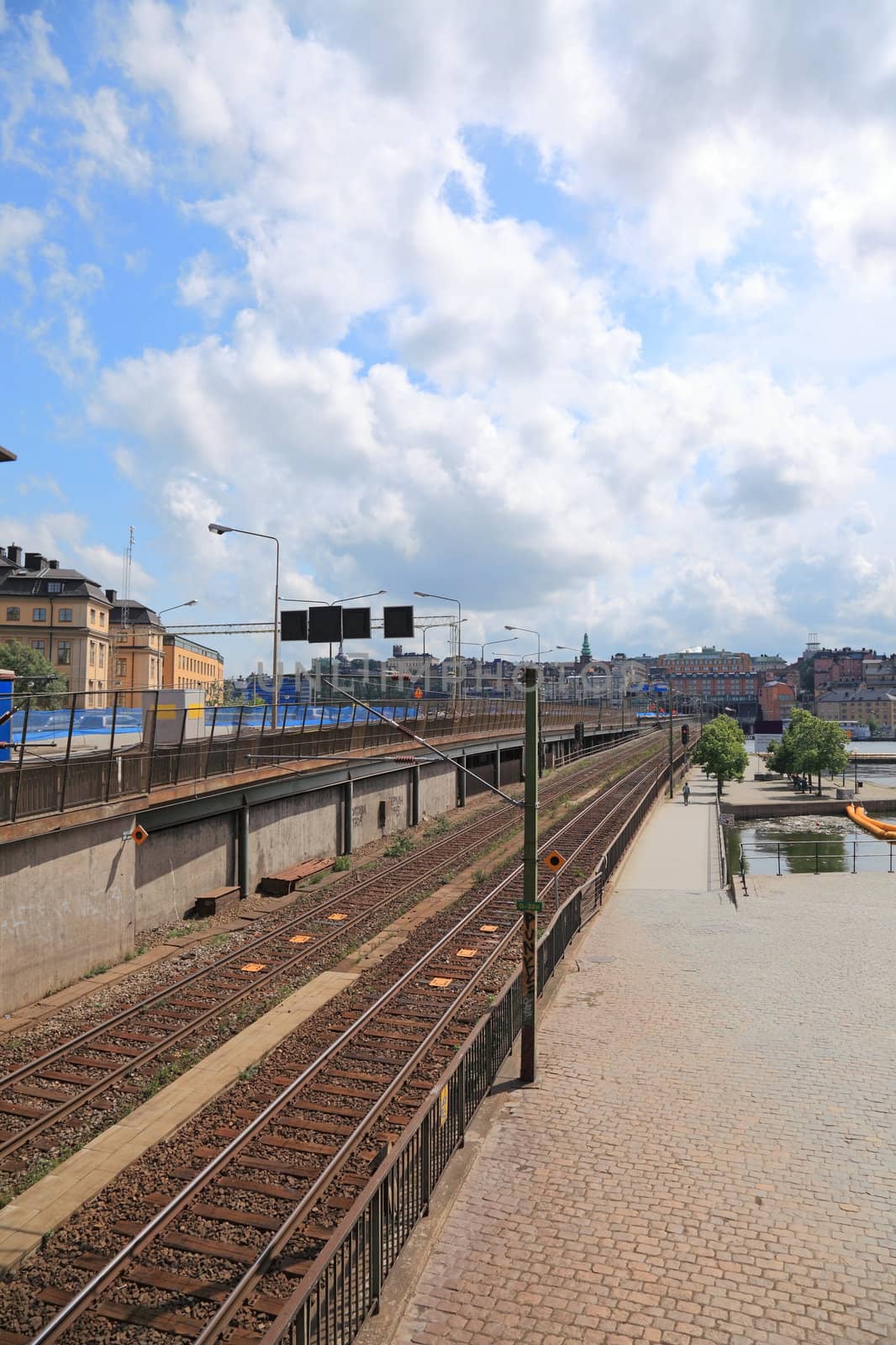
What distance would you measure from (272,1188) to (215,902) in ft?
49.1

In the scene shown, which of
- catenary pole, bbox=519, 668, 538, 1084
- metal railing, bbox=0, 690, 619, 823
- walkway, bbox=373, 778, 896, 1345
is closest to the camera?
walkway, bbox=373, 778, 896, 1345

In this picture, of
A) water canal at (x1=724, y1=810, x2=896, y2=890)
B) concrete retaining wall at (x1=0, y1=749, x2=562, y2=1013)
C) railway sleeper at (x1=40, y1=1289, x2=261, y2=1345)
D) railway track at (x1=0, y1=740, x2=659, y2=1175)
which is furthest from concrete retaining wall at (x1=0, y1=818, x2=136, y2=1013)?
water canal at (x1=724, y1=810, x2=896, y2=890)

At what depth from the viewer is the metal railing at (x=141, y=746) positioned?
17797mm

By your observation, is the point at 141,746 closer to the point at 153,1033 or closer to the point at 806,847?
the point at 153,1033

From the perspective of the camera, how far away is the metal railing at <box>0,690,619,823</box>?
58.4 ft

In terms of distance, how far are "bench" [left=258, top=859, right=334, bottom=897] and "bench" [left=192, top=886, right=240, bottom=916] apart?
184cm

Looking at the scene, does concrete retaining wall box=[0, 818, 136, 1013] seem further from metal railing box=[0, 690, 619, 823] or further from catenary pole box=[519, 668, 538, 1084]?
catenary pole box=[519, 668, 538, 1084]

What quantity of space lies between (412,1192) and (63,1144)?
17.8ft

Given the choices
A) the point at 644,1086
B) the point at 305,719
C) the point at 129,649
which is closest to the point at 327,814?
the point at 305,719

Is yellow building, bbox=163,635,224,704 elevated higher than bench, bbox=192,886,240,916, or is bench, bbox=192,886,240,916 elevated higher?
yellow building, bbox=163,635,224,704

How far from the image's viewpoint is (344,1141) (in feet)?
38.3

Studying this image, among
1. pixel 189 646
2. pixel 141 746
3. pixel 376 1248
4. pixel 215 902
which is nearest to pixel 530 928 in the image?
pixel 376 1248

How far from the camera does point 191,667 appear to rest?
11150cm

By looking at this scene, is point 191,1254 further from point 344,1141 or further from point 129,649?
A: point 129,649
